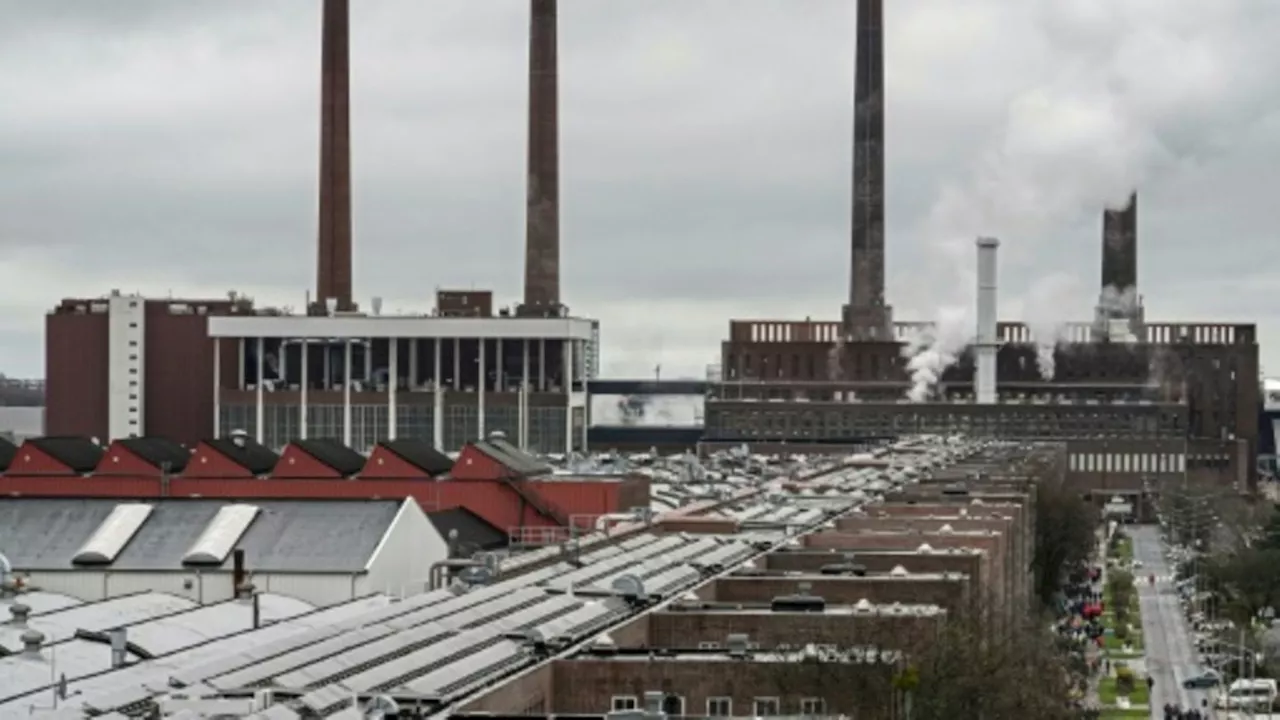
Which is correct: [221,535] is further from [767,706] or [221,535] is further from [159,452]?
[767,706]

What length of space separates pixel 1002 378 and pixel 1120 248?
1188 centimetres

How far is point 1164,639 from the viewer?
94.2m

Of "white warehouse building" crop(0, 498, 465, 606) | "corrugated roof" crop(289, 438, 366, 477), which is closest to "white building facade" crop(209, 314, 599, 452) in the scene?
"corrugated roof" crop(289, 438, 366, 477)

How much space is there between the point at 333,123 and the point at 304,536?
80999 mm

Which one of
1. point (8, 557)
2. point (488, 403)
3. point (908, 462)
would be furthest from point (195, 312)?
point (8, 557)

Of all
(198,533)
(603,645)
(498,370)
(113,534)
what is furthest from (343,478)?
(498,370)

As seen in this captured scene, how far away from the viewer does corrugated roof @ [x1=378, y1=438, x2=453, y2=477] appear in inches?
3595

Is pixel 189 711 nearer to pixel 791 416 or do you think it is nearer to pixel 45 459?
pixel 45 459

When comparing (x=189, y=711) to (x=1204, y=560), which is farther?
(x=1204, y=560)

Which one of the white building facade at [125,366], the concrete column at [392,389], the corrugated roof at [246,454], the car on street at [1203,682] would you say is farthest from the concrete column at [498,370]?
the car on street at [1203,682]

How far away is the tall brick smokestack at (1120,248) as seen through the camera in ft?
623

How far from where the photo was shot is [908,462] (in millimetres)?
119500

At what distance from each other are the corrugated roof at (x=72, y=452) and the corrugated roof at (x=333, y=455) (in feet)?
24.4

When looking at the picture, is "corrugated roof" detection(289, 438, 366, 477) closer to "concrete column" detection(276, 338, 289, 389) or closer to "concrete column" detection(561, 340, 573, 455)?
"concrete column" detection(561, 340, 573, 455)
